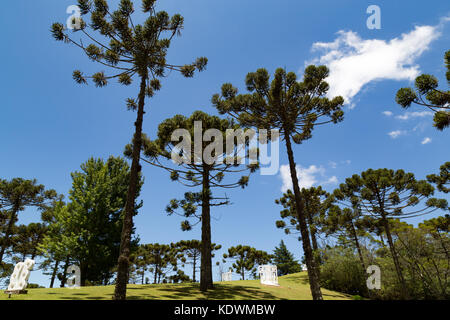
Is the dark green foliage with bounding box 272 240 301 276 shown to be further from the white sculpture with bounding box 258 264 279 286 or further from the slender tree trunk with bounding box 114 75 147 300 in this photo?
the slender tree trunk with bounding box 114 75 147 300

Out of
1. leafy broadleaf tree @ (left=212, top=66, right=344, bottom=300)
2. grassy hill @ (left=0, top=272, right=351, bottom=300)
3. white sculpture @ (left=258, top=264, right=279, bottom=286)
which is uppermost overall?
leafy broadleaf tree @ (left=212, top=66, right=344, bottom=300)

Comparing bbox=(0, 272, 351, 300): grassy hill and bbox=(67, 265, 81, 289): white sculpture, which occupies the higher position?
bbox=(67, 265, 81, 289): white sculpture

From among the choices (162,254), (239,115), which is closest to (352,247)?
(239,115)

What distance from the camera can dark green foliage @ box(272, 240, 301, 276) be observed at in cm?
5734

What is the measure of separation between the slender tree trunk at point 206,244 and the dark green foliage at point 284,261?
4718 cm

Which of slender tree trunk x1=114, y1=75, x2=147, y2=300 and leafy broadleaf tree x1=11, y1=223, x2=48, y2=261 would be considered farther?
leafy broadleaf tree x1=11, y1=223, x2=48, y2=261

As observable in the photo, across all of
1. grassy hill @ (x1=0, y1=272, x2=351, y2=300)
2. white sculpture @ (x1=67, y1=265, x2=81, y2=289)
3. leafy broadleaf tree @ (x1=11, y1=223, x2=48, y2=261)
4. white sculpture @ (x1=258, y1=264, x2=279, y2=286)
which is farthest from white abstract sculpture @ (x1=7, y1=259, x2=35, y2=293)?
leafy broadleaf tree @ (x1=11, y1=223, x2=48, y2=261)

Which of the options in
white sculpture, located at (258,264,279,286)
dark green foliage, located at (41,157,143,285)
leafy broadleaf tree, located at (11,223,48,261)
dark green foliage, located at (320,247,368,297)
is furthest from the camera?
leafy broadleaf tree, located at (11,223,48,261)

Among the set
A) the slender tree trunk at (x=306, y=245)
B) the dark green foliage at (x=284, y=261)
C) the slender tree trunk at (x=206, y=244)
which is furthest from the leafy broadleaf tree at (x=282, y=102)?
the dark green foliage at (x=284, y=261)

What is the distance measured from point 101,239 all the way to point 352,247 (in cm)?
2353

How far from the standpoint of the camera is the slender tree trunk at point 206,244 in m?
15.0

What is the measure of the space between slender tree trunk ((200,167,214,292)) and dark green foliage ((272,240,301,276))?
47.2 m

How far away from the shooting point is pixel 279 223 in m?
28.3

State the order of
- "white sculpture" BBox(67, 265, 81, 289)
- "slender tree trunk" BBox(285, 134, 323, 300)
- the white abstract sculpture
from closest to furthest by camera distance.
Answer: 1. the white abstract sculpture
2. "slender tree trunk" BBox(285, 134, 323, 300)
3. "white sculpture" BBox(67, 265, 81, 289)
